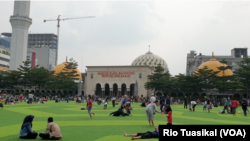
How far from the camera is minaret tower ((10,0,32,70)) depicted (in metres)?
58.8

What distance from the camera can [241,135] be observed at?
5551 mm

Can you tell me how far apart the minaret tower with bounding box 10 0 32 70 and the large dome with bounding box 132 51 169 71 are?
90.6 ft

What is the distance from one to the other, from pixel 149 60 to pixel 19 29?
31.9 metres

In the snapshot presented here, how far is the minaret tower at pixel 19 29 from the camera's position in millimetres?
58812

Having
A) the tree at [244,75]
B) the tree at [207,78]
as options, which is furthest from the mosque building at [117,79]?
the tree at [244,75]

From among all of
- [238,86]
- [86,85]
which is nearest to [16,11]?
[86,85]

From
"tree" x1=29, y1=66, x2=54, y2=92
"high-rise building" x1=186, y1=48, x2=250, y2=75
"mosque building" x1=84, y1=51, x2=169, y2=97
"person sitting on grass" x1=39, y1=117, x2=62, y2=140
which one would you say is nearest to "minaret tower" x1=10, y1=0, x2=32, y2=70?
"tree" x1=29, y1=66, x2=54, y2=92

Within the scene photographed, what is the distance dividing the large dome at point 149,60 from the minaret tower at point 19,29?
90.6 ft

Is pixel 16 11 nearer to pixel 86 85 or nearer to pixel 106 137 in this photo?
pixel 86 85

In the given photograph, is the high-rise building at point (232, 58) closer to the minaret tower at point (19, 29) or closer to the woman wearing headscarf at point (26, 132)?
the minaret tower at point (19, 29)

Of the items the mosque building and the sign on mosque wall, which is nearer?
the mosque building

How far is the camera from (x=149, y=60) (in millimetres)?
66875

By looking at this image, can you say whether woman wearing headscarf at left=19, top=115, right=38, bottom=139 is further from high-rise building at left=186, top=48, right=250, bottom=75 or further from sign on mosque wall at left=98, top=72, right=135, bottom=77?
high-rise building at left=186, top=48, right=250, bottom=75

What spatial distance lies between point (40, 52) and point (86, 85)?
62872mm
